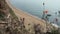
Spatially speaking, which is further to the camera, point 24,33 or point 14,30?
point 24,33

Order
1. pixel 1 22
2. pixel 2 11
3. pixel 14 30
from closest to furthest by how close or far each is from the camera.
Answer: pixel 14 30 < pixel 1 22 < pixel 2 11

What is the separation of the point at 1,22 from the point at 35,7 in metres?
4.17

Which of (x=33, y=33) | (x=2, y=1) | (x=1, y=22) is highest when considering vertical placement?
(x=2, y=1)

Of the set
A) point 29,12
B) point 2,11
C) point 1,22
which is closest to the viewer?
point 1,22

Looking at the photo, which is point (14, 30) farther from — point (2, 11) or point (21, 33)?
point (2, 11)

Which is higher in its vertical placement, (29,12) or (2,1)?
(2,1)

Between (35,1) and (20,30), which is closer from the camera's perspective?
(20,30)

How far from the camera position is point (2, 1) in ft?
21.6

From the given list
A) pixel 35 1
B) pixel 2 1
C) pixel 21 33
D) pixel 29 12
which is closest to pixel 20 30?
pixel 21 33

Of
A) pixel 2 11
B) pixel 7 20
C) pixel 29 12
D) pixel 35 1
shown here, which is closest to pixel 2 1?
pixel 2 11

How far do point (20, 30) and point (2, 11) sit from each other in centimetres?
86

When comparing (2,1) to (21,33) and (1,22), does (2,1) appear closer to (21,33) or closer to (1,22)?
(1,22)

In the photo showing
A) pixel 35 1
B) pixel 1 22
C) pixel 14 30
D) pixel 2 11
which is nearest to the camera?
pixel 14 30

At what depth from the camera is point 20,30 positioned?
5.91 metres
